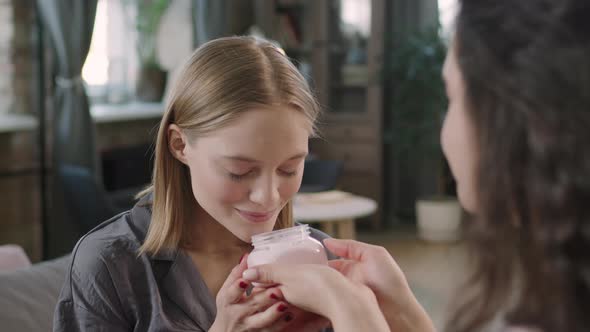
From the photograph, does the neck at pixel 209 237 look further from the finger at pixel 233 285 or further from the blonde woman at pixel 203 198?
the finger at pixel 233 285

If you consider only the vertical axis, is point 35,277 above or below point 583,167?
below

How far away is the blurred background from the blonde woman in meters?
2.47

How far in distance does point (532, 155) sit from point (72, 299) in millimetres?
964

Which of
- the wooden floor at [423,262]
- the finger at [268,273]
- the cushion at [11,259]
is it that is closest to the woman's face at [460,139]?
the finger at [268,273]

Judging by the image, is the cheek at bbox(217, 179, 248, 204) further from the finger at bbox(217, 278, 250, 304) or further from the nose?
the finger at bbox(217, 278, 250, 304)

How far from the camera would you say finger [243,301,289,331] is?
1.25m

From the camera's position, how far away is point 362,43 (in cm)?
693

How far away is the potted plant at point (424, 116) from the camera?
639 centimetres

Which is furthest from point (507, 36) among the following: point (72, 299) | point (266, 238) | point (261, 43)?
point (72, 299)

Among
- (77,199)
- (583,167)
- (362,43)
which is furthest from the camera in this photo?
(362,43)

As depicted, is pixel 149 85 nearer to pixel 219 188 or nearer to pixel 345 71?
pixel 345 71

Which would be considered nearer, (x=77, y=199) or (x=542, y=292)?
(x=542, y=292)

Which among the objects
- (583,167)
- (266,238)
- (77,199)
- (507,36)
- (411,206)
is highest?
(507,36)

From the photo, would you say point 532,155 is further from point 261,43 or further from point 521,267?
point 261,43
